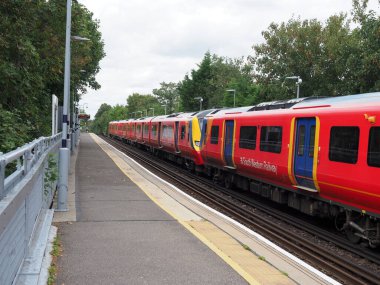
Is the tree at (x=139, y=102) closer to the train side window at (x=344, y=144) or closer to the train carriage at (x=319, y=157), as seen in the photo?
the train carriage at (x=319, y=157)

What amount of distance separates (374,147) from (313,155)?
2210 mm

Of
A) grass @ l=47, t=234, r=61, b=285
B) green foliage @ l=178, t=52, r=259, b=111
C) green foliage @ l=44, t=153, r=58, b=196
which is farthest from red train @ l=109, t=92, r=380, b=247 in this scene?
green foliage @ l=178, t=52, r=259, b=111

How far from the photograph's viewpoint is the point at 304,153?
10984mm

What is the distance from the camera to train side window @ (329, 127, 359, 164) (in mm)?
8984

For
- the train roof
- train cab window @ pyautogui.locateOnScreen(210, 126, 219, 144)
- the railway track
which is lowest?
the railway track

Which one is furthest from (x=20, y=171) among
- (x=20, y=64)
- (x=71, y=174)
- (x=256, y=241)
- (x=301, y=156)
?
(x=71, y=174)

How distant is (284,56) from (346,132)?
2990 centimetres

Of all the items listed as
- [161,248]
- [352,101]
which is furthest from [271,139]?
[161,248]

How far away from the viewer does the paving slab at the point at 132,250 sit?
5629mm

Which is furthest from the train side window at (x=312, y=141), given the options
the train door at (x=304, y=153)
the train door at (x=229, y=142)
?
the train door at (x=229, y=142)

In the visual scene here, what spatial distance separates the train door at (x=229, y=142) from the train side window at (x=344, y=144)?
252 inches

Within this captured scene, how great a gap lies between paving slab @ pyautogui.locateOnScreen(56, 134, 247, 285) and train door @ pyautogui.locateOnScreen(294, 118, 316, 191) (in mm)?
3322

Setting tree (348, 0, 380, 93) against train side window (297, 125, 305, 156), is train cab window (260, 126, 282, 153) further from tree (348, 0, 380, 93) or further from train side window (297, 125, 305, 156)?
tree (348, 0, 380, 93)

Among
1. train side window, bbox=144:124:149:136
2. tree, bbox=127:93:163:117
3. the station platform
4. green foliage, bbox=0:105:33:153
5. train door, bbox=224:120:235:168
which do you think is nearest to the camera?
the station platform
